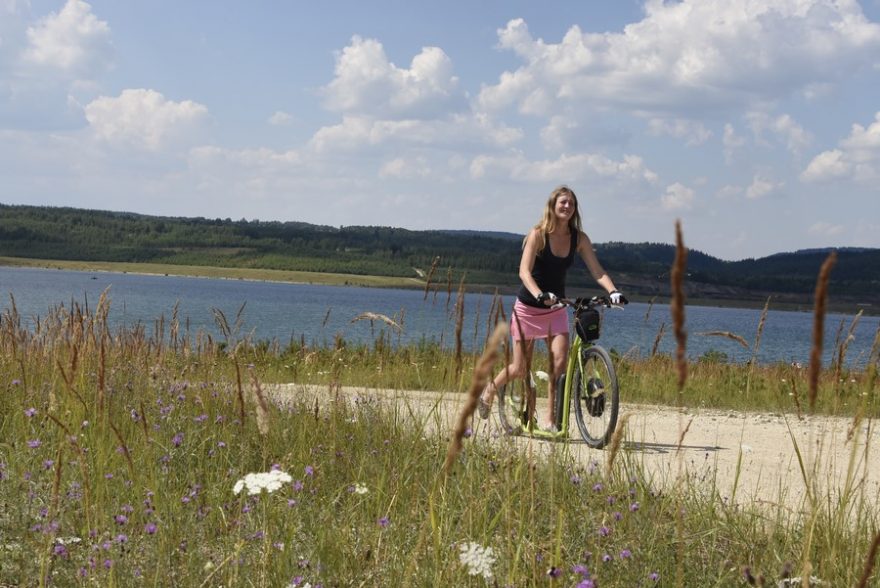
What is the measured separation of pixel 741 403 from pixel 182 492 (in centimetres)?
1039

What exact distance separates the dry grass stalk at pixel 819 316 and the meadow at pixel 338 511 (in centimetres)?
6

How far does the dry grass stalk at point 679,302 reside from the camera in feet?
5.21

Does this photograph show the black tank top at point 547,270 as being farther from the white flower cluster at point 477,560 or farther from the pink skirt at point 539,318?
the white flower cluster at point 477,560

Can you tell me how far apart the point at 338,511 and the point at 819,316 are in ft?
12.3

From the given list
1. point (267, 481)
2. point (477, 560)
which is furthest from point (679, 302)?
point (267, 481)

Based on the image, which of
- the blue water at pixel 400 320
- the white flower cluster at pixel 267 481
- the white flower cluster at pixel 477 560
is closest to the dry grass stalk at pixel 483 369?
the blue water at pixel 400 320

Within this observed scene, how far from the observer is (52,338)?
837cm

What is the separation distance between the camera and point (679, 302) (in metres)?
1.62

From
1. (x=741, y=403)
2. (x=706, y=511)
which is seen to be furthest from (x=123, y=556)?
(x=741, y=403)

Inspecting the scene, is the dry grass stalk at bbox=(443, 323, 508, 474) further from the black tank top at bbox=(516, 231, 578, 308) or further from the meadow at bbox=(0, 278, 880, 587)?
the black tank top at bbox=(516, 231, 578, 308)

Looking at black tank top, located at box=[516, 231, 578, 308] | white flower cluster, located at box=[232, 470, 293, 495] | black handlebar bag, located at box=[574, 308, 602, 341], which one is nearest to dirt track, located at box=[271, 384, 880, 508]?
black handlebar bag, located at box=[574, 308, 602, 341]

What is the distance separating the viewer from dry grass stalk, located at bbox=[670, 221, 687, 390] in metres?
1.59

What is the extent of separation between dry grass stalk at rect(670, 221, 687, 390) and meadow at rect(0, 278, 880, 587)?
340 mm

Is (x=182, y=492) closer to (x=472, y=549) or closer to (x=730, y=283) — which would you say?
(x=472, y=549)
